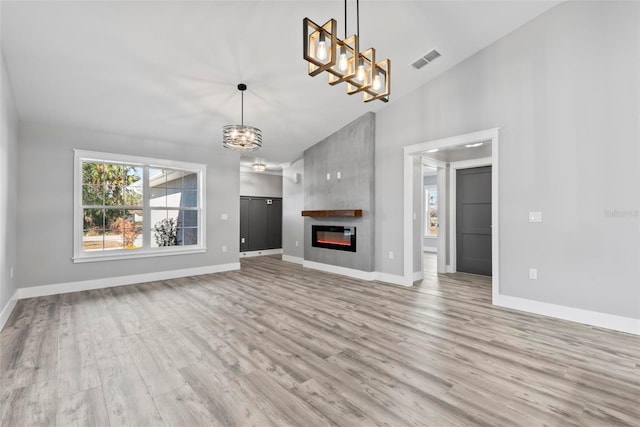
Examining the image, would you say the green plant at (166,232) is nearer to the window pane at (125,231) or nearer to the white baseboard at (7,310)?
the window pane at (125,231)

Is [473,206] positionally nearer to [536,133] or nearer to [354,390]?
[536,133]

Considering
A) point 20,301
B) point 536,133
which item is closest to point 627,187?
point 536,133

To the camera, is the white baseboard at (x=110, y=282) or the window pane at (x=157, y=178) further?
the window pane at (x=157, y=178)

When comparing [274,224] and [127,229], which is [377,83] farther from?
[274,224]

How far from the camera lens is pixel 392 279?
17.0ft

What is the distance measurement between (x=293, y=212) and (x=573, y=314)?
6.14 metres

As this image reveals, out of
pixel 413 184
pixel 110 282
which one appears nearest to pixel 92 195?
pixel 110 282

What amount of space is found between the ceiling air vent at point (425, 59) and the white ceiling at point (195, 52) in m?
0.08

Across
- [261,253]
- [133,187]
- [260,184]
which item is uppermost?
[260,184]

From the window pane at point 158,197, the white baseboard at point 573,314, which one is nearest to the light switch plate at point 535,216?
the white baseboard at point 573,314

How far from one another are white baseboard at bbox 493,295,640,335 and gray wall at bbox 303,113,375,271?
89.9 inches

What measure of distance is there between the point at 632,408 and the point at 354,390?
1.76 m

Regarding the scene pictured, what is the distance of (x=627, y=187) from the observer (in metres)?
3.05

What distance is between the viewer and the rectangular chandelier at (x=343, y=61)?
7.57 feet
